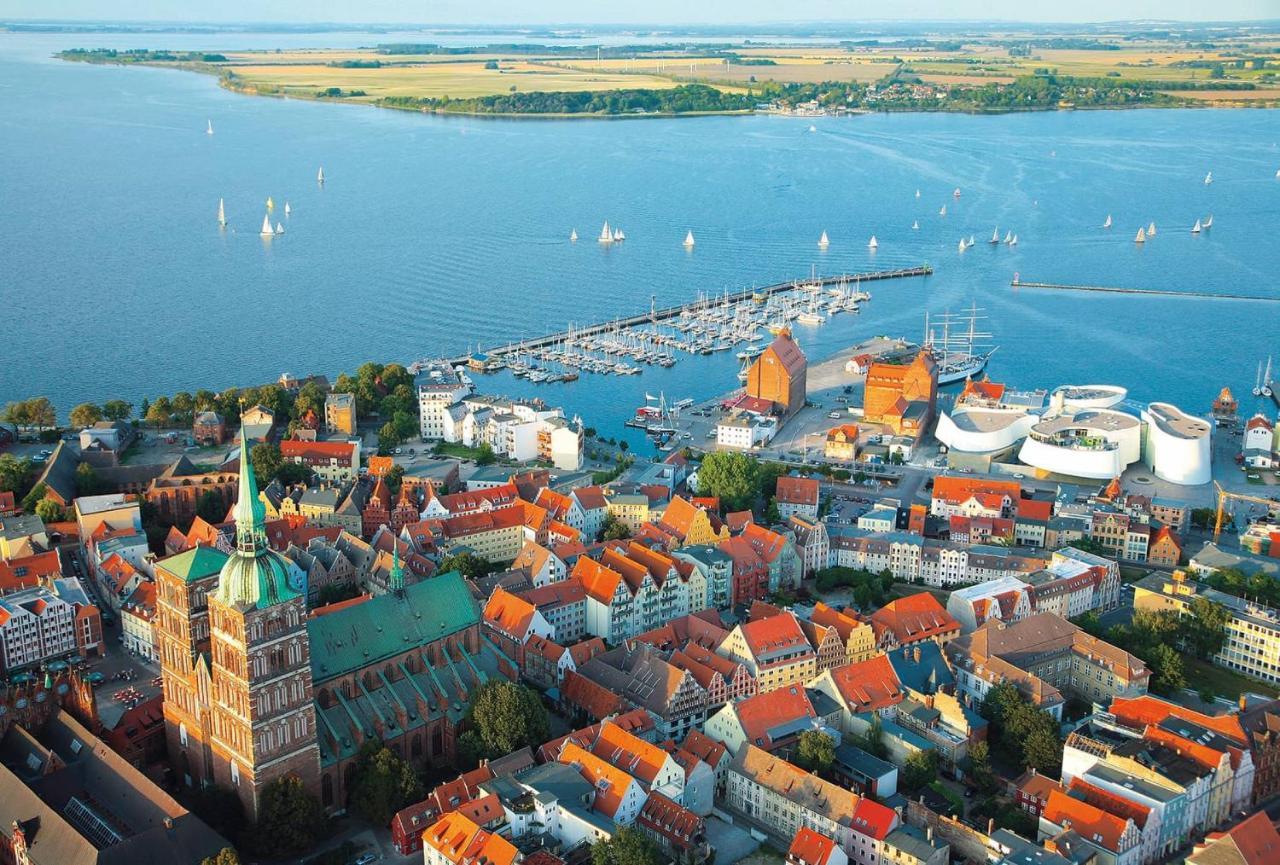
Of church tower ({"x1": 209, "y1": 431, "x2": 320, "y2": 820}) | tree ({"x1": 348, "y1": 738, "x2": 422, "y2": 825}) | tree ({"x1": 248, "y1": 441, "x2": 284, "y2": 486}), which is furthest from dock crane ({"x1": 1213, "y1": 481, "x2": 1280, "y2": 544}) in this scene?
tree ({"x1": 248, "y1": 441, "x2": 284, "y2": 486})

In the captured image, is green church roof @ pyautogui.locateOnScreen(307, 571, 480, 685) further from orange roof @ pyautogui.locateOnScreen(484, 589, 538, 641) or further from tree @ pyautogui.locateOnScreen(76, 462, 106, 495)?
tree @ pyautogui.locateOnScreen(76, 462, 106, 495)

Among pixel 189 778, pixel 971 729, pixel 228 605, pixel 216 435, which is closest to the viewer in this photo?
pixel 228 605

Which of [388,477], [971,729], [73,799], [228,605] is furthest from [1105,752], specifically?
[388,477]

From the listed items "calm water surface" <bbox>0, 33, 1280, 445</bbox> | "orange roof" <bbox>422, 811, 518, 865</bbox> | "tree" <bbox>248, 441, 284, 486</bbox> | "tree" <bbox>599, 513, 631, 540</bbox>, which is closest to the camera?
"orange roof" <bbox>422, 811, 518, 865</bbox>

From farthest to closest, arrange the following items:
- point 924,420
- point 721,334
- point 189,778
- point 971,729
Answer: point 721,334
point 924,420
point 971,729
point 189,778

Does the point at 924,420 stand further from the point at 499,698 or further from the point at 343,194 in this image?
the point at 343,194

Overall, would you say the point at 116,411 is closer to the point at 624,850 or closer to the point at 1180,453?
the point at 624,850

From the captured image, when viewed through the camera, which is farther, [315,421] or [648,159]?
[648,159]
